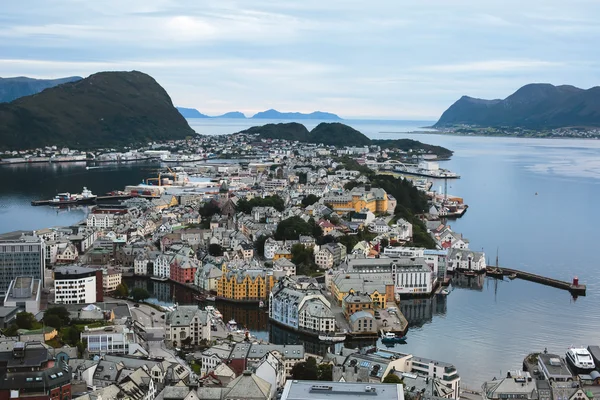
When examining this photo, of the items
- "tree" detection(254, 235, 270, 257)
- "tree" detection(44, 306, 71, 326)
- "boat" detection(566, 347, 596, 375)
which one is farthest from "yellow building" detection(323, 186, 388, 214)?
"boat" detection(566, 347, 596, 375)

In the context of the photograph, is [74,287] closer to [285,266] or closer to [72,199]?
[285,266]

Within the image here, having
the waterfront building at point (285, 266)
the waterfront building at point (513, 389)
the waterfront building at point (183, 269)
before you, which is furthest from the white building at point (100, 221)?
the waterfront building at point (513, 389)

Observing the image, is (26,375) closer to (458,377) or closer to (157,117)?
(458,377)

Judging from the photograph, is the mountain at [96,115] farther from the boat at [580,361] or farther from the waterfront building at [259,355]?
the boat at [580,361]

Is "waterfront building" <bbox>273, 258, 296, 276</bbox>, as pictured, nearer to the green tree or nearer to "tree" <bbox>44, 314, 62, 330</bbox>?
"tree" <bbox>44, 314, 62, 330</bbox>

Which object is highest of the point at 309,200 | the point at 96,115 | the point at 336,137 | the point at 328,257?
the point at 96,115

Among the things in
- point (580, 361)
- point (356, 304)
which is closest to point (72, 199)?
point (356, 304)

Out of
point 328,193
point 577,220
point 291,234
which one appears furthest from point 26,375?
point 577,220
